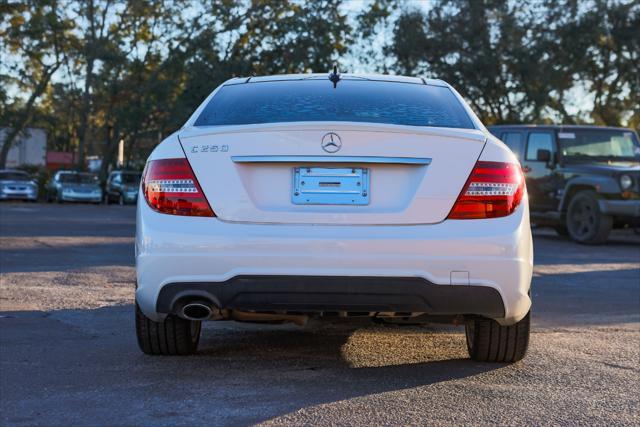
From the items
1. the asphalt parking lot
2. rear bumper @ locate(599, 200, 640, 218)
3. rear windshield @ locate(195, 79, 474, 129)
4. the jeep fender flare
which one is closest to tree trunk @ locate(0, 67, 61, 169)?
the jeep fender flare

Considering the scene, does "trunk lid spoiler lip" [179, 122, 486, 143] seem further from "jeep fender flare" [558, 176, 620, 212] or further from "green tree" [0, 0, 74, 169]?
"green tree" [0, 0, 74, 169]

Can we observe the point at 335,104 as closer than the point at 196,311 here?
No

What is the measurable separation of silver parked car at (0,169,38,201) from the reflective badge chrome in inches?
1453

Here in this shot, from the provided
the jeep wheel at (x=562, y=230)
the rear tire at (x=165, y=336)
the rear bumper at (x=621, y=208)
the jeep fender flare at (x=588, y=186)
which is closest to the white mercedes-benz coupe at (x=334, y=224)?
the rear tire at (x=165, y=336)

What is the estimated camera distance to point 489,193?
452 centimetres

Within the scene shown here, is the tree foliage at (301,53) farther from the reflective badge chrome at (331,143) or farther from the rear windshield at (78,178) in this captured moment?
the reflective badge chrome at (331,143)

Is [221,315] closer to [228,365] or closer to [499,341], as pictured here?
[228,365]

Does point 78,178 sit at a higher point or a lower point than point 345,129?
lower

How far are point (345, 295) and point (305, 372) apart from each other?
70 centimetres

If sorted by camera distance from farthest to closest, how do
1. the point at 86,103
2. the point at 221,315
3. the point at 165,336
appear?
the point at 86,103 → the point at 165,336 → the point at 221,315

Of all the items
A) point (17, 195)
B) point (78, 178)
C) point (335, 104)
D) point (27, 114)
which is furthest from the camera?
point (27, 114)

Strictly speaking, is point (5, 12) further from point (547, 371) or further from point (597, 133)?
point (547, 371)

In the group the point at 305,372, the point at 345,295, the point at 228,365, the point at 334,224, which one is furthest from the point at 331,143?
the point at 228,365

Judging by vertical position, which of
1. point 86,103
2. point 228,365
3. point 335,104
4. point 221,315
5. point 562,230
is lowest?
point 562,230
